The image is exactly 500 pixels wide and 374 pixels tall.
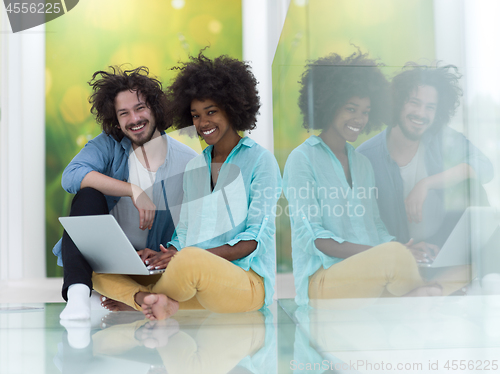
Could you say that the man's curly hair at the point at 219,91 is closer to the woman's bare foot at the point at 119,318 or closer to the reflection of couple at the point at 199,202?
the reflection of couple at the point at 199,202

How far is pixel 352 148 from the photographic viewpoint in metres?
0.92

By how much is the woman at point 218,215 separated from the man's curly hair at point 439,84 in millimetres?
655

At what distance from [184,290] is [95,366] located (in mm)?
408

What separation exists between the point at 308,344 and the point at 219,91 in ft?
3.06

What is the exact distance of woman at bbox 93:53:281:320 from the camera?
1.24 metres

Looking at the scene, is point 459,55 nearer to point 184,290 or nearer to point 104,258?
point 184,290

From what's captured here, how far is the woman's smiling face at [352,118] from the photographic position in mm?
892

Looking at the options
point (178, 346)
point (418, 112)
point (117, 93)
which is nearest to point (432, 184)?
point (418, 112)

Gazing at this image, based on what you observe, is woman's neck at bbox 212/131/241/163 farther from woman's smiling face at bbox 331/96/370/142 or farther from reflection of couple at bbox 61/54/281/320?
woman's smiling face at bbox 331/96/370/142

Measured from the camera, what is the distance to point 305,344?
38.0 inches

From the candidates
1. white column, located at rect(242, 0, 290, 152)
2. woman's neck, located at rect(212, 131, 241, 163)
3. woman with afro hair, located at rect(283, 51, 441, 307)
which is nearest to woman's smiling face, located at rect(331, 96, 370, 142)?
woman with afro hair, located at rect(283, 51, 441, 307)

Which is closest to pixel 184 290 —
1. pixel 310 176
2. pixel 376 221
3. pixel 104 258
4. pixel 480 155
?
pixel 104 258

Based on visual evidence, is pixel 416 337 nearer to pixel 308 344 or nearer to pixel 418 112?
pixel 308 344

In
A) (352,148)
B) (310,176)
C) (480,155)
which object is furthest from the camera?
(310,176)
